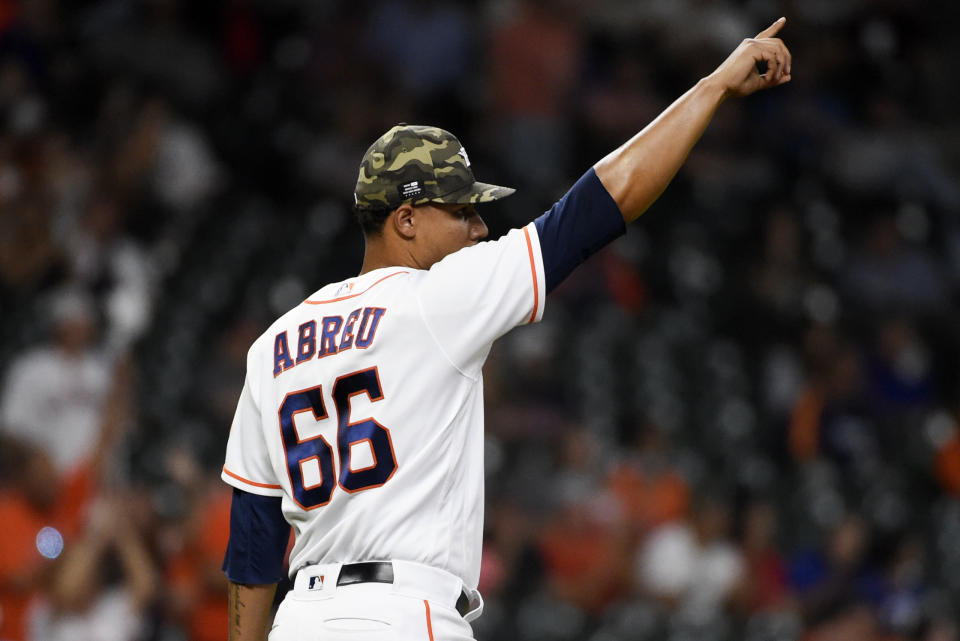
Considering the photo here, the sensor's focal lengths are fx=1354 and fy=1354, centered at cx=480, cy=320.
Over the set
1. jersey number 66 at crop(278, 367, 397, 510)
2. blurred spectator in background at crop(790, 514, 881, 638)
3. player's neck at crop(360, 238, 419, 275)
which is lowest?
blurred spectator in background at crop(790, 514, 881, 638)

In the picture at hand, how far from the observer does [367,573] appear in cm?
282

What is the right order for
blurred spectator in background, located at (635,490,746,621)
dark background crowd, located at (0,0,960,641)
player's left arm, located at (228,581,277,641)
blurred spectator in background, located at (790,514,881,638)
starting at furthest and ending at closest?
blurred spectator in background, located at (635,490,746,621)
blurred spectator in background, located at (790,514,881,638)
dark background crowd, located at (0,0,960,641)
player's left arm, located at (228,581,277,641)

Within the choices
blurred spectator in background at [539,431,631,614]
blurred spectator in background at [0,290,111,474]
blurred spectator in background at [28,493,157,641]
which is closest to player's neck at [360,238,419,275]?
blurred spectator in background at [28,493,157,641]

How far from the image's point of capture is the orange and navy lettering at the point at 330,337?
9.41 ft

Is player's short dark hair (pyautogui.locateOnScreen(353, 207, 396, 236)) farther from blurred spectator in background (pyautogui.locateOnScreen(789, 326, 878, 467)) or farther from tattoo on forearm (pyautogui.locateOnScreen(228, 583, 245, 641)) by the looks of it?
blurred spectator in background (pyautogui.locateOnScreen(789, 326, 878, 467))

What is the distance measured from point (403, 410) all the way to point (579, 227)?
53 centimetres

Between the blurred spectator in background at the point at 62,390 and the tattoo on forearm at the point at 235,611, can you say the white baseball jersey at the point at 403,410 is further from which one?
the blurred spectator in background at the point at 62,390

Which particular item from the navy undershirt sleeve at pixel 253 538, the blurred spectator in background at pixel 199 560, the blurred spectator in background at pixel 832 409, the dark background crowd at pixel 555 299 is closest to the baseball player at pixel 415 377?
the navy undershirt sleeve at pixel 253 538

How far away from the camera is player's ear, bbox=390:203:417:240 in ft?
9.84

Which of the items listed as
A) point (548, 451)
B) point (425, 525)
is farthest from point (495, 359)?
point (425, 525)

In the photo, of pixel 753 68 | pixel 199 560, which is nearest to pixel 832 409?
→ pixel 199 560

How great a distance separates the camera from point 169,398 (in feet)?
25.7

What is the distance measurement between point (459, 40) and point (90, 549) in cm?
532

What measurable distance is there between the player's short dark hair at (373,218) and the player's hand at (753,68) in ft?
2.55
